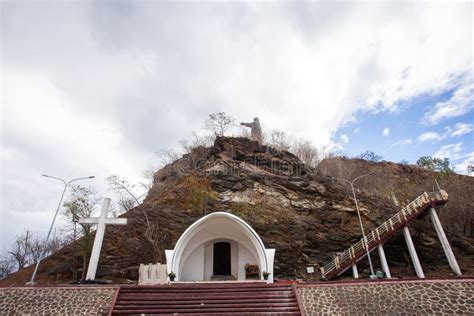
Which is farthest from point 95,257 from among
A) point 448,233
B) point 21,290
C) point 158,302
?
point 448,233

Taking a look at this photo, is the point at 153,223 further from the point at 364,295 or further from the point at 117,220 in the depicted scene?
the point at 364,295

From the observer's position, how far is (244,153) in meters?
25.8

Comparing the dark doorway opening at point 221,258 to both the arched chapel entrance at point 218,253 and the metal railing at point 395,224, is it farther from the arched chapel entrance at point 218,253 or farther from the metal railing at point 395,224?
the metal railing at point 395,224

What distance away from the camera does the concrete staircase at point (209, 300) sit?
856 centimetres

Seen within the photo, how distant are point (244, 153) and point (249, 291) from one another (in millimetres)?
17124

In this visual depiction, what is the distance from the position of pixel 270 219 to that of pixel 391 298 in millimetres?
10695

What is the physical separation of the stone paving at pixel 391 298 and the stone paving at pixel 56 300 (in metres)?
7.15

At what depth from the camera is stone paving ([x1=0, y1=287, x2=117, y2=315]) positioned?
8602 millimetres

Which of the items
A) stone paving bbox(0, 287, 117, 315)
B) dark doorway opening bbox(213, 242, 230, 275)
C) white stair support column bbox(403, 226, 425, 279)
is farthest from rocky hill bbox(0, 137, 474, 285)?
stone paving bbox(0, 287, 117, 315)

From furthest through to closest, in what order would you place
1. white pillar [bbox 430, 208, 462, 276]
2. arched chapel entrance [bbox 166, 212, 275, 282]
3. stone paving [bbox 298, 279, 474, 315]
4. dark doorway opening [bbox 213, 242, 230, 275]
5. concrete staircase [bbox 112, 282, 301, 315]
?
dark doorway opening [bbox 213, 242, 230, 275] → white pillar [bbox 430, 208, 462, 276] → arched chapel entrance [bbox 166, 212, 275, 282] → concrete staircase [bbox 112, 282, 301, 315] → stone paving [bbox 298, 279, 474, 315]

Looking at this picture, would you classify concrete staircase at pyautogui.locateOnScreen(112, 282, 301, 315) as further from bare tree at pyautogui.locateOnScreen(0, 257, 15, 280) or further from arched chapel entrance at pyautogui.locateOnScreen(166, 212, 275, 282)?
bare tree at pyautogui.locateOnScreen(0, 257, 15, 280)

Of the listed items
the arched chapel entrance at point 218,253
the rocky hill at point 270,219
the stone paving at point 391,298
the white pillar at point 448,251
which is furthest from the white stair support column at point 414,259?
the arched chapel entrance at point 218,253

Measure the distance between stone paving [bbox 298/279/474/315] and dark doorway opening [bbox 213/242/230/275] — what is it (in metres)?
7.21

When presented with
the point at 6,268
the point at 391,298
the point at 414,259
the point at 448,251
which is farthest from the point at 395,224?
the point at 6,268
